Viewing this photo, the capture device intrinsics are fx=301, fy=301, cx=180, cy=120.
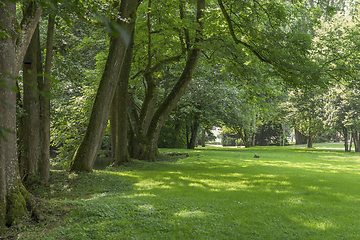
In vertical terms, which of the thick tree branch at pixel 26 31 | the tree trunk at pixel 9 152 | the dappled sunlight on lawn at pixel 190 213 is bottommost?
the dappled sunlight on lawn at pixel 190 213

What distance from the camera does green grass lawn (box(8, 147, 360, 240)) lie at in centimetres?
476

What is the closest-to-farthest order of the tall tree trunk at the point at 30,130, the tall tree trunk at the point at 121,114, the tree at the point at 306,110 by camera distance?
1. the tall tree trunk at the point at 30,130
2. the tall tree trunk at the point at 121,114
3. the tree at the point at 306,110

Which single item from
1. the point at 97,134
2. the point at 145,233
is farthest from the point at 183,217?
the point at 97,134

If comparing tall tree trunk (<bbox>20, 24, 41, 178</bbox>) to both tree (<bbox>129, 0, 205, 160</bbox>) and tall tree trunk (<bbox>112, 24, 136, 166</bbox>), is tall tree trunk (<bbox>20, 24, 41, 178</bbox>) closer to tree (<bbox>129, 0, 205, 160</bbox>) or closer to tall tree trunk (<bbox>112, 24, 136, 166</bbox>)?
tall tree trunk (<bbox>112, 24, 136, 166</bbox>)

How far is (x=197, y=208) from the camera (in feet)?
19.7

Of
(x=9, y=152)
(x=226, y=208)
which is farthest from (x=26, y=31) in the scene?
(x=226, y=208)

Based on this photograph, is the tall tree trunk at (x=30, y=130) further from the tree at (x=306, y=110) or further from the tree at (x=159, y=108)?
the tree at (x=306, y=110)

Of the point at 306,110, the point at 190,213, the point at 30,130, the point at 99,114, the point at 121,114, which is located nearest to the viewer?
the point at 190,213

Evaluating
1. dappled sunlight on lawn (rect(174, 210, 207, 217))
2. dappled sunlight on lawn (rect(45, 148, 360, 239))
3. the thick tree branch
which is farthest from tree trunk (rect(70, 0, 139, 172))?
dappled sunlight on lawn (rect(174, 210, 207, 217))

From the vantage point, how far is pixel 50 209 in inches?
203

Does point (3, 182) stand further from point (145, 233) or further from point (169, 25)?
point (169, 25)

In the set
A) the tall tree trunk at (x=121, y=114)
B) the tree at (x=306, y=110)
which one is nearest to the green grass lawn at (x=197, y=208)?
the tall tree trunk at (x=121, y=114)

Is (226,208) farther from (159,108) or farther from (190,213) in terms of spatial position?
(159,108)

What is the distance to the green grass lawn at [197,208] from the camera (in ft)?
15.6
